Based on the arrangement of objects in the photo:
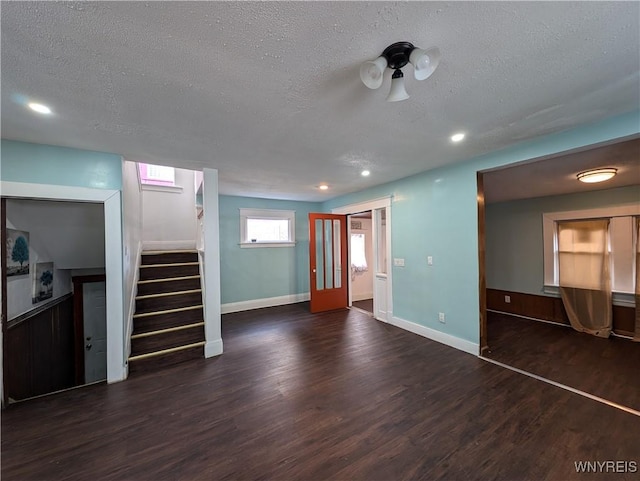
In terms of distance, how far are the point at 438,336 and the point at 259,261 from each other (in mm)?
3746

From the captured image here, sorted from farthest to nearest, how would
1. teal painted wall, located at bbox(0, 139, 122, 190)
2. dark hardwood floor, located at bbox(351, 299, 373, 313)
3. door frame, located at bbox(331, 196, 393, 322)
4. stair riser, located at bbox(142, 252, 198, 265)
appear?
dark hardwood floor, located at bbox(351, 299, 373, 313) → door frame, located at bbox(331, 196, 393, 322) → stair riser, located at bbox(142, 252, 198, 265) → teal painted wall, located at bbox(0, 139, 122, 190)

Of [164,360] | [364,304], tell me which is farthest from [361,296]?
[164,360]

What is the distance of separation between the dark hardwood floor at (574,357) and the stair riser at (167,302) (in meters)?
4.14

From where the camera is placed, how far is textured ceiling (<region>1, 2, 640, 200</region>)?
109 centimetres

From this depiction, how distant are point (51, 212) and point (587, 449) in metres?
5.73

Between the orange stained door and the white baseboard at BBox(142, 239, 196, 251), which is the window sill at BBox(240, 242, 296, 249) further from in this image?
the white baseboard at BBox(142, 239, 196, 251)

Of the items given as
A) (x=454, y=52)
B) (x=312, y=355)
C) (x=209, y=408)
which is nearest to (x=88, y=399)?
(x=209, y=408)

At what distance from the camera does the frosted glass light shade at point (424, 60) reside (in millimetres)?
1206

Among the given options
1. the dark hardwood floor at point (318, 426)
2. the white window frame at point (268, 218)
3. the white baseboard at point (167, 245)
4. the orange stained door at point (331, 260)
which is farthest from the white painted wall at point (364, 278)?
the white baseboard at point (167, 245)

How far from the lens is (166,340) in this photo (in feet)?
10.2

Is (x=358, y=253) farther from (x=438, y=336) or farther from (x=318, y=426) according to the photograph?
(x=318, y=426)

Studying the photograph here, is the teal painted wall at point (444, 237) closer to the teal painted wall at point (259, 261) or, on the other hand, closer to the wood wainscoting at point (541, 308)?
the teal painted wall at point (259, 261)

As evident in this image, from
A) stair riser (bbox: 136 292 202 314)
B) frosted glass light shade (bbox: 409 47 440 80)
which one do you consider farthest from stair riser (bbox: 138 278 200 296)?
frosted glass light shade (bbox: 409 47 440 80)

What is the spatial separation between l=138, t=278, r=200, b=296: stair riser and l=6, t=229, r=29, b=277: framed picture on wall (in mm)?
1166
